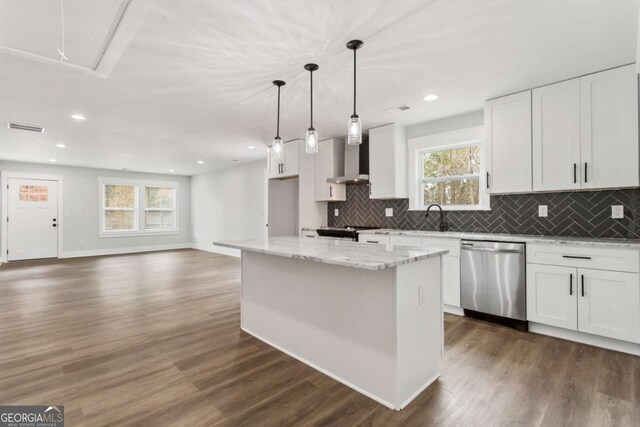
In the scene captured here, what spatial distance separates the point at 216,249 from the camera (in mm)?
9305

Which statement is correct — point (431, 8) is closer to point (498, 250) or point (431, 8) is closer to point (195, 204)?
point (498, 250)

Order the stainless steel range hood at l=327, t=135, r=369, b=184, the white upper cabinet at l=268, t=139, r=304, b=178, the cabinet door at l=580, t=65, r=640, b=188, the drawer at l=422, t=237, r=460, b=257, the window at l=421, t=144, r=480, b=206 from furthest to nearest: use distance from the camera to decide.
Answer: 1. the white upper cabinet at l=268, t=139, r=304, b=178
2. the stainless steel range hood at l=327, t=135, r=369, b=184
3. the window at l=421, t=144, r=480, b=206
4. the drawer at l=422, t=237, r=460, b=257
5. the cabinet door at l=580, t=65, r=640, b=188

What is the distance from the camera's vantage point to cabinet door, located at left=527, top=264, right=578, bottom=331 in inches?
111

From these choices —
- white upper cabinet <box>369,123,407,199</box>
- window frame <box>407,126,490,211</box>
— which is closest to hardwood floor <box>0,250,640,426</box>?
window frame <box>407,126,490,211</box>

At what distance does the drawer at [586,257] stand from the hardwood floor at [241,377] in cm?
72

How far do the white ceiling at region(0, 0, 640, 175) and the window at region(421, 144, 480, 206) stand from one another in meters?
0.54

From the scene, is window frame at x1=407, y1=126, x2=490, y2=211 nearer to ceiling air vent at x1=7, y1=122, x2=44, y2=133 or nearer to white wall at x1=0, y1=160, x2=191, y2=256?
ceiling air vent at x1=7, y1=122, x2=44, y2=133

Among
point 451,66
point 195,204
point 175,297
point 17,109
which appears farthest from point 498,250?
point 195,204

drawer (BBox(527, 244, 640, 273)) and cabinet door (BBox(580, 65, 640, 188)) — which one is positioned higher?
cabinet door (BBox(580, 65, 640, 188))

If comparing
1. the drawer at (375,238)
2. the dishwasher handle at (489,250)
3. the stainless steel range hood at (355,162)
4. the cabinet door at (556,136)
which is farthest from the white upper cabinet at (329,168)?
the cabinet door at (556,136)

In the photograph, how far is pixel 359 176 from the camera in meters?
4.63

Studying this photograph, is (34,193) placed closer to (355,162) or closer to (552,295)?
(355,162)

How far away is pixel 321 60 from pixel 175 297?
3681mm

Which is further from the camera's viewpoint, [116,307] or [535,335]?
[116,307]
